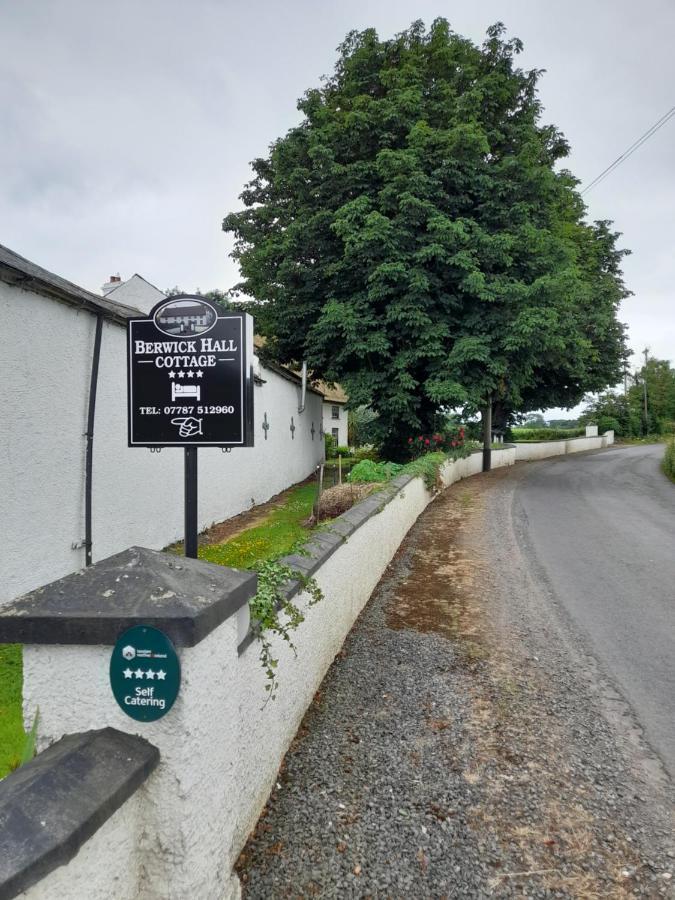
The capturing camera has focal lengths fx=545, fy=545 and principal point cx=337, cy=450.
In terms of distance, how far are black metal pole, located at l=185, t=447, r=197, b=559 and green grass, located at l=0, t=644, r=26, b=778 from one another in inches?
63.2

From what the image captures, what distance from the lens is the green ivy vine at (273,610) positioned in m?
2.96

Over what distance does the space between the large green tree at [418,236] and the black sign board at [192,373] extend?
11064 mm

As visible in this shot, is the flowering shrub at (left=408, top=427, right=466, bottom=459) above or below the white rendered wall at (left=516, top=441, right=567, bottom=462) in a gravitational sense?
above

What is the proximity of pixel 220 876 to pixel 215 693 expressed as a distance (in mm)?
750

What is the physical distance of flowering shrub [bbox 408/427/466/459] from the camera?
17.5 meters

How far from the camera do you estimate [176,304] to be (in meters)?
4.44

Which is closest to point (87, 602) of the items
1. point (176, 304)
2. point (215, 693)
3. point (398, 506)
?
point (215, 693)

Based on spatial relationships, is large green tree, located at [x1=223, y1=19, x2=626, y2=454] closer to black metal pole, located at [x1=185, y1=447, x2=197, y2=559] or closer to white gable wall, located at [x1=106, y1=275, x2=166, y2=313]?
→ white gable wall, located at [x1=106, y1=275, x2=166, y2=313]

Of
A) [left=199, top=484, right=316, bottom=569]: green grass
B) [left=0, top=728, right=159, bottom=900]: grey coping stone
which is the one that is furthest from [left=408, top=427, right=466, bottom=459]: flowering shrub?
[left=0, top=728, right=159, bottom=900]: grey coping stone

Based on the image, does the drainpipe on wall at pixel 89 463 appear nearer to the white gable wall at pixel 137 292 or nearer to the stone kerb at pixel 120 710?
the stone kerb at pixel 120 710

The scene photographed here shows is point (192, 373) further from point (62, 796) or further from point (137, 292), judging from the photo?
point (137, 292)

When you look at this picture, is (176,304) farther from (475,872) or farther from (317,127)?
(317,127)

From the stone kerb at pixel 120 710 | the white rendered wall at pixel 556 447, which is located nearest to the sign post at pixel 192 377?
the stone kerb at pixel 120 710

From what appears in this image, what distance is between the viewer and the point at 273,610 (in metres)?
3.11
